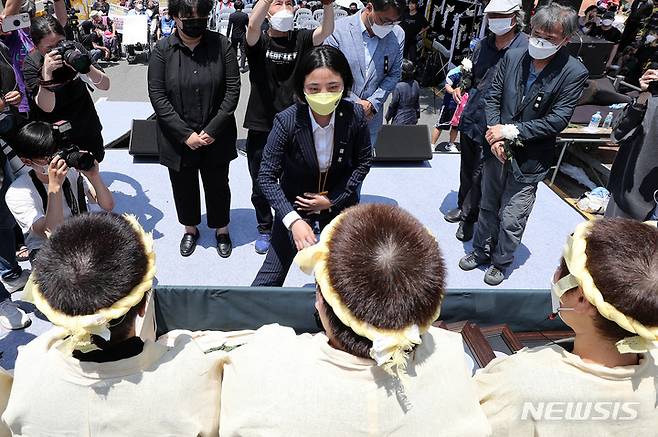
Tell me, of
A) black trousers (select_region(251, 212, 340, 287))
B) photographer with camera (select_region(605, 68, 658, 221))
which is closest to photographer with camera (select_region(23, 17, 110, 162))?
black trousers (select_region(251, 212, 340, 287))

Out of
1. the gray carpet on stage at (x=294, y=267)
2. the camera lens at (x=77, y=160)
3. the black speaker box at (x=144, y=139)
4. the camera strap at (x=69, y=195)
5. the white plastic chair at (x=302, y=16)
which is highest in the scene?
the camera lens at (x=77, y=160)

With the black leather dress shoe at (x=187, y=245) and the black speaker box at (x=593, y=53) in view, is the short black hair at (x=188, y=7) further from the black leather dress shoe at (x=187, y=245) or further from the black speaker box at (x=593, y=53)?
the black speaker box at (x=593, y=53)

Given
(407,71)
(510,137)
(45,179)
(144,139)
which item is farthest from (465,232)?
(144,139)

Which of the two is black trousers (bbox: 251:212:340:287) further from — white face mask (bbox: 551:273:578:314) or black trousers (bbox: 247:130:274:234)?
white face mask (bbox: 551:273:578:314)

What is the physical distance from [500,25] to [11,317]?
3484 mm

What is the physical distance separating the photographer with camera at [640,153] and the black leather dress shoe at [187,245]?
2.91 metres

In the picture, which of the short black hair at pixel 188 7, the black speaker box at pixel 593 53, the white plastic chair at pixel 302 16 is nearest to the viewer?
the short black hair at pixel 188 7

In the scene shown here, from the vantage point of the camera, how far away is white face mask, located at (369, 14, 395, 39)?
296 centimetres

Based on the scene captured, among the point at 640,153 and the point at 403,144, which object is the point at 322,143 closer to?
the point at 640,153

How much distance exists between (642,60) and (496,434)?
975 cm

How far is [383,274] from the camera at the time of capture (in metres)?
1.04

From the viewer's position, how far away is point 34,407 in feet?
3.70

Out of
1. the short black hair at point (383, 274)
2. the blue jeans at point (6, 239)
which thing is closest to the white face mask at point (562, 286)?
the short black hair at point (383, 274)

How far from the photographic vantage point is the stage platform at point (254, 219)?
10.6 feet
